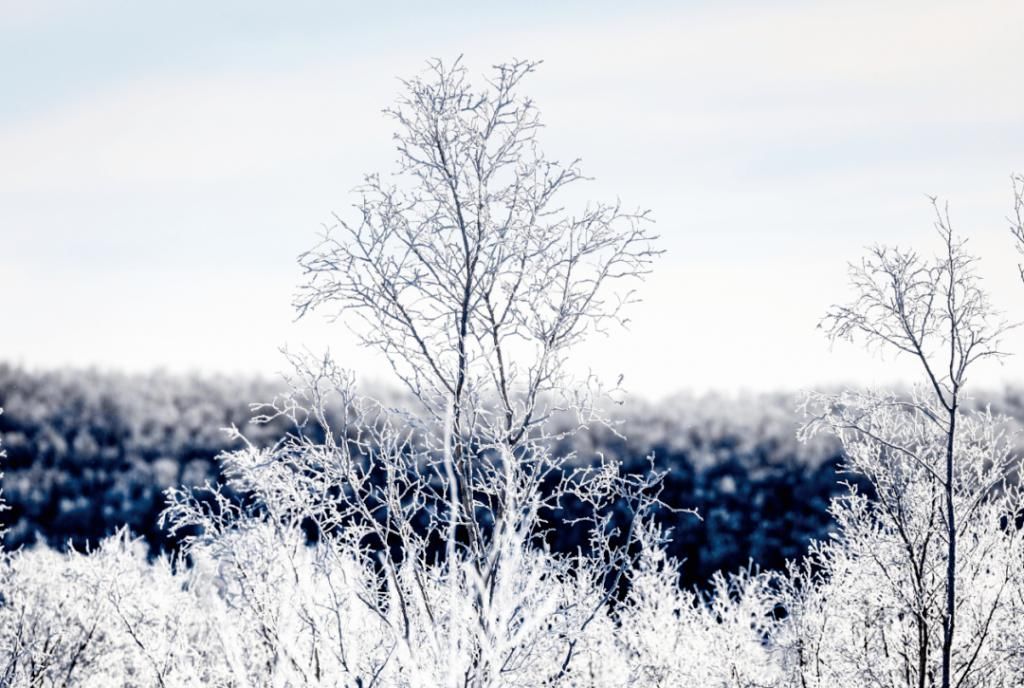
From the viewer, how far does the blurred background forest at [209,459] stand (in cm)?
6750

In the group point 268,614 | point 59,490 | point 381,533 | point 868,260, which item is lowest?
point 59,490

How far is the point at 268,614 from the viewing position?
11.8m

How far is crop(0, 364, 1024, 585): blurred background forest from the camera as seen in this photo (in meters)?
67.5

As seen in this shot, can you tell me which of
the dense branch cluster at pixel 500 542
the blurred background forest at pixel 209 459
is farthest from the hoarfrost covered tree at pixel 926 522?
the blurred background forest at pixel 209 459

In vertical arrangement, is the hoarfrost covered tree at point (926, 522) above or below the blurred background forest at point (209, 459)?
above

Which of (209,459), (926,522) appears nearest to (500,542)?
(926,522)

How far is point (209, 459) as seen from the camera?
8056 centimetres

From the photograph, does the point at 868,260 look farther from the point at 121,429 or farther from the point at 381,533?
the point at 121,429

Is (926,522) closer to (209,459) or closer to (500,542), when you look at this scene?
(500,542)

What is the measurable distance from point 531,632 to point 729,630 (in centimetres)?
1173

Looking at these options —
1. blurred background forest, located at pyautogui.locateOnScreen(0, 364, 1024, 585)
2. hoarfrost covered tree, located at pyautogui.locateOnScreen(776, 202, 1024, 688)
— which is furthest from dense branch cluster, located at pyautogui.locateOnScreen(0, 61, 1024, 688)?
blurred background forest, located at pyautogui.locateOnScreen(0, 364, 1024, 585)

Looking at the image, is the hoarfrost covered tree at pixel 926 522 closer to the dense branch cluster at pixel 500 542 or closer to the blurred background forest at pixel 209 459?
the dense branch cluster at pixel 500 542

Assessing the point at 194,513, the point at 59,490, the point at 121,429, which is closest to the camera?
the point at 194,513

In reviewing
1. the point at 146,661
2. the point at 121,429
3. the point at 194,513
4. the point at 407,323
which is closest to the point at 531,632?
the point at 407,323
